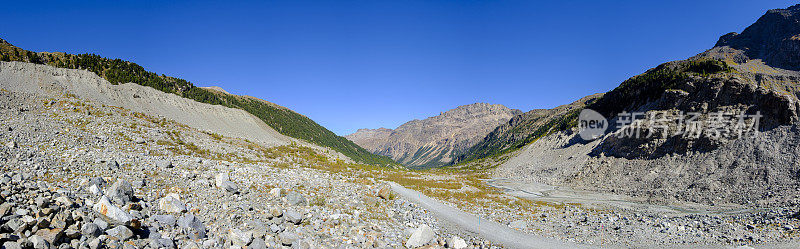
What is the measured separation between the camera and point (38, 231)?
23.1 feet

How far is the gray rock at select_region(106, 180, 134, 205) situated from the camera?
10.6 meters

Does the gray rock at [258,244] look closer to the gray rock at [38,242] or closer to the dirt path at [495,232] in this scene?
the gray rock at [38,242]

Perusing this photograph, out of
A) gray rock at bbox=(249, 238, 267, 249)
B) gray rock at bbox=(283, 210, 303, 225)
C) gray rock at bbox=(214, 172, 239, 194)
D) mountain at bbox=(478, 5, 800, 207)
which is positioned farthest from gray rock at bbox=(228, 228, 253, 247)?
mountain at bbox=(478, 5, 800, 207)

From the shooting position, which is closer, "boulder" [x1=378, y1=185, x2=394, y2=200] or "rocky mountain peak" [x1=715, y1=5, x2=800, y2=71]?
"boulder" [x1=378, y1=185, x2=394, y2=200]

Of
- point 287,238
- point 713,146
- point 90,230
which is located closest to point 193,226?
point 90,230

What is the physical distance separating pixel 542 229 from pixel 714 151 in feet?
141

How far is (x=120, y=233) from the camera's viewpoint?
27.7ft

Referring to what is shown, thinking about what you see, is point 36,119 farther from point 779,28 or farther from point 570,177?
point 779,28

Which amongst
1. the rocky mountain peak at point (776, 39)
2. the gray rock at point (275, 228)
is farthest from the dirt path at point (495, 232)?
the rocky mountain peak at point (776, 39)

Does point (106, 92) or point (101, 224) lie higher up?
point (106, 92)

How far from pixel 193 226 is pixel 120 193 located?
3.24 meters

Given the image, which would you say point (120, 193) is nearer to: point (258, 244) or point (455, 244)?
point (258, 244)

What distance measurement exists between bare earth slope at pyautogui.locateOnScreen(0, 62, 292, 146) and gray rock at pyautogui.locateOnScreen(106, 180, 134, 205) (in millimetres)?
33297

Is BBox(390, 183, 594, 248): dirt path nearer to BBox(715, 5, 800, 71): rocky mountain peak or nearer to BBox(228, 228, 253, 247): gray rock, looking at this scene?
BBox(228, 228, 253, 247): gray rock
